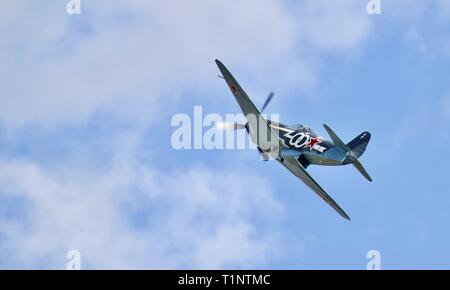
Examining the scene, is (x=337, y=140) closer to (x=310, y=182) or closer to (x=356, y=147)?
(x=356, y=147)

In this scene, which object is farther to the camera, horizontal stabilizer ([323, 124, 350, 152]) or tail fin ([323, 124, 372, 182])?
tail fin ([323, 124, 372, 182])

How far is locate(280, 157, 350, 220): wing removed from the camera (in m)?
54.3

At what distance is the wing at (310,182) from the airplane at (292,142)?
5.34ft

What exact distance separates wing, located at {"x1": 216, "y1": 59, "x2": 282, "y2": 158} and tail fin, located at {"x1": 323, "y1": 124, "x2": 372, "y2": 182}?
396 cm

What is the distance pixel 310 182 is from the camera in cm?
5553

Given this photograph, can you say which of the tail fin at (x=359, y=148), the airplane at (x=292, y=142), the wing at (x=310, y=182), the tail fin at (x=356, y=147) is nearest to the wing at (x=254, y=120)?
the airplane at (x=292, y=142)

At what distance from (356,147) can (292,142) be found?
4.47 meters

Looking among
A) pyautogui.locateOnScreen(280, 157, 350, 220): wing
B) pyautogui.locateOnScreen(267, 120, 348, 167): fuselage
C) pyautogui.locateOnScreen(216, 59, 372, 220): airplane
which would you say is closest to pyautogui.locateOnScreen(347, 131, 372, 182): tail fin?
pyautogui.locateOnScreen(216, 59, 372, 220): airplane

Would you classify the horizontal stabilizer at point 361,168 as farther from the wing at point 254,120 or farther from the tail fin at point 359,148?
the wing at point 254,120

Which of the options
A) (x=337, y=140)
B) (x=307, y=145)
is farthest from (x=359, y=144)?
(x=307, y=145)

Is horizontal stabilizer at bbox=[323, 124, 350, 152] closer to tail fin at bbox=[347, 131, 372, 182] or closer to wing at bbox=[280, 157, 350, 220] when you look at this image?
tail fin at bbox=[347, 131, 372, 182]
